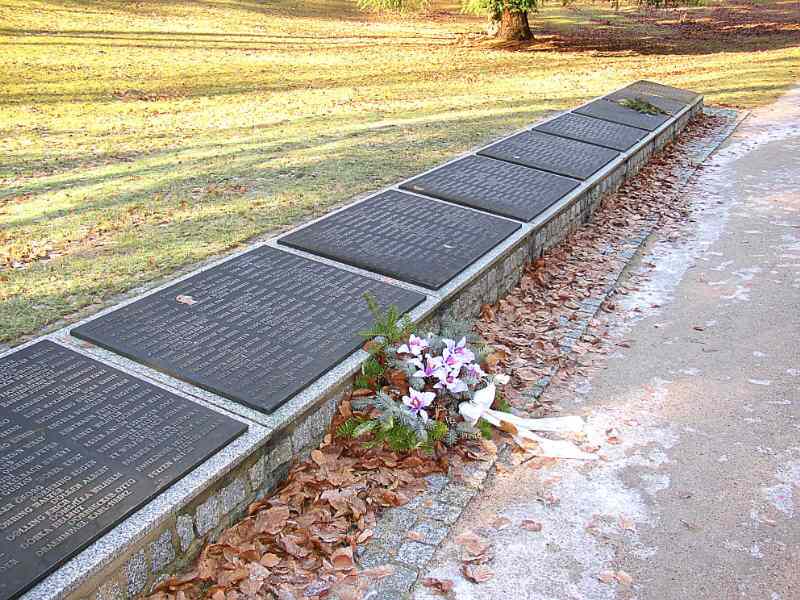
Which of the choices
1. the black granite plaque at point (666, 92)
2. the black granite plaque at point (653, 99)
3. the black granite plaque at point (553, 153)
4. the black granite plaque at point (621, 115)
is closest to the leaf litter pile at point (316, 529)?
the black granite plaque at point (553, 153)

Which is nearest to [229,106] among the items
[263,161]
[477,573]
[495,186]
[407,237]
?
[263,161]

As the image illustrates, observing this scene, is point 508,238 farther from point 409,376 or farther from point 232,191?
point 232,191

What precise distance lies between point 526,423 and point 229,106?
28.9ft

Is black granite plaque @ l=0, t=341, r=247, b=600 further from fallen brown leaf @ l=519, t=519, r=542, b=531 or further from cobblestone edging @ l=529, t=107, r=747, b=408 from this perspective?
cobblestone edging @ l=529, t=107, r=747, b=408

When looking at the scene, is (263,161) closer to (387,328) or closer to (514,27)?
(387,328)

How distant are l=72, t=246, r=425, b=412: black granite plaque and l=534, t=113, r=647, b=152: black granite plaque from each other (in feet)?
17.0

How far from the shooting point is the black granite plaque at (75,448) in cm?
284

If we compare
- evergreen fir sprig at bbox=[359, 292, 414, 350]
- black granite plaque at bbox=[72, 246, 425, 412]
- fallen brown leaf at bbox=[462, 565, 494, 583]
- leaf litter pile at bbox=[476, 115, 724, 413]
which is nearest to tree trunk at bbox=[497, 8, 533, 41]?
leaf litter pile at bbox=[476, 115, 724, 413]

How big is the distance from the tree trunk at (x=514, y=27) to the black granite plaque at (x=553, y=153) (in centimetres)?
1295

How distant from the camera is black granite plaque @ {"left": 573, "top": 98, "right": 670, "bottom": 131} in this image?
1057cm

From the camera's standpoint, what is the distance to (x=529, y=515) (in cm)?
373

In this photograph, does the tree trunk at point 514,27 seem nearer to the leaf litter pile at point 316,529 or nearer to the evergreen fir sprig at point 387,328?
the evergreen fir sprig at point 387,328

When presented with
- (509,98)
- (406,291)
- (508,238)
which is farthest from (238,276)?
(509,98)

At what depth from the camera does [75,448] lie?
3299 millimetres
